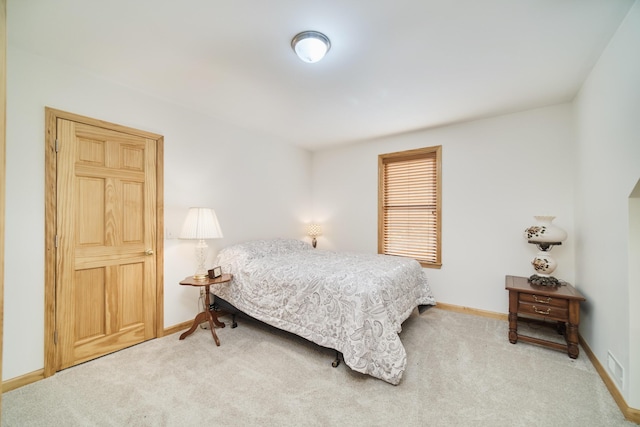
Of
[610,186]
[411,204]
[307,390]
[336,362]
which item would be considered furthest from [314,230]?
[610,186]

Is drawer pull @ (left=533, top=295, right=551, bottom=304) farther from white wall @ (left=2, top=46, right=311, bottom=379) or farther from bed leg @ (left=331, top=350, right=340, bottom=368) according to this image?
white wall @ (left=2, top=46, right=311, bottom=379)

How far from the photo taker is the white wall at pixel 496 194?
9.91ft

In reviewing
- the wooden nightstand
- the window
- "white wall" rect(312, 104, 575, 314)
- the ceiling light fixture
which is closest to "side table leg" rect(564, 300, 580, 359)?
the wooden nightstand

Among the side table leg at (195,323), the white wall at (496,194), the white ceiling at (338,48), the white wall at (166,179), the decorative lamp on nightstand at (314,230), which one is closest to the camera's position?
the white ceiling at (338,48)

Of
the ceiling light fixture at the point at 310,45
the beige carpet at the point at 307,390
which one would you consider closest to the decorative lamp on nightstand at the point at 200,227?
the beige carpet at the point at 307,390

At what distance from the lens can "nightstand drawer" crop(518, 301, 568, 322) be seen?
2.44 meters

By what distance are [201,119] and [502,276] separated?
13.6 ft

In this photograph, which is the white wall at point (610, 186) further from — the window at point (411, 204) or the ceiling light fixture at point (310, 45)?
the ceiling light fixture at point (310, 45)

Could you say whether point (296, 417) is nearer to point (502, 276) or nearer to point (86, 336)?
point (86, 336)

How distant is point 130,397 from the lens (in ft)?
6.31

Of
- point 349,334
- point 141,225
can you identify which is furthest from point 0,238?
point 349,334

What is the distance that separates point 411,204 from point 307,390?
2928 mm

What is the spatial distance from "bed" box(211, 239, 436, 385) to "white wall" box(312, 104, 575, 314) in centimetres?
67

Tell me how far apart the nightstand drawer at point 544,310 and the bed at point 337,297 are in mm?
985
